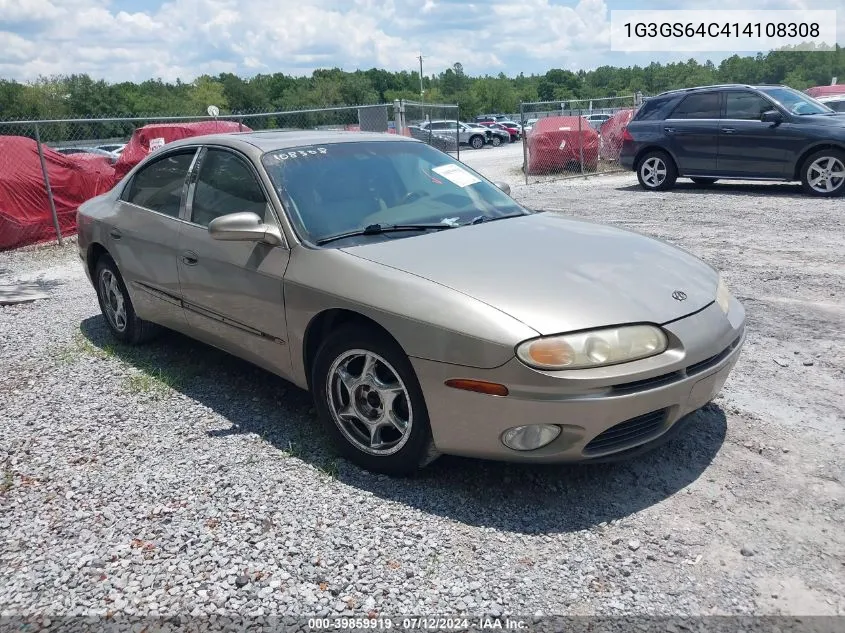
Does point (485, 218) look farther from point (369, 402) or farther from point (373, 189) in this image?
Answer: point (369, 402)

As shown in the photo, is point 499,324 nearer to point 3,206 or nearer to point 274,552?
point 274,552

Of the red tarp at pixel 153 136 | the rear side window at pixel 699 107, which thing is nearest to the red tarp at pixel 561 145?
the rear side window at pixel 699 107

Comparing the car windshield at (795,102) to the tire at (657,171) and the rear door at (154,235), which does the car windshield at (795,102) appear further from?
the rear door at (154,235)

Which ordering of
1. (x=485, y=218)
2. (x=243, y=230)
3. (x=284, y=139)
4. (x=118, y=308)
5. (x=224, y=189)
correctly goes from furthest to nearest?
(x=118, y=308)
(x=284, y=139)
(x=224, y=189)
(x=485, y=218)
(x=243, y=230)

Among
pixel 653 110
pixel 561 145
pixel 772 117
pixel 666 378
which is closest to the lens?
pixel 666 378

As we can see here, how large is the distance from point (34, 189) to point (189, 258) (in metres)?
7.75

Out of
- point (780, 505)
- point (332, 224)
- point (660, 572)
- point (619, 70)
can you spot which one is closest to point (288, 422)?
point (332, 224)

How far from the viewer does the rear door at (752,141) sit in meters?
11.1

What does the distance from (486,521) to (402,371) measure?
70 cm

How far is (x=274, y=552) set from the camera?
274 centimetres

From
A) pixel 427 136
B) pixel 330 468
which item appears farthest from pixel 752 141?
pixel 330 468

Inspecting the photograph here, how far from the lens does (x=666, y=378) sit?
9.25ft

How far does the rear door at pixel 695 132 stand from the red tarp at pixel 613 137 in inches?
223

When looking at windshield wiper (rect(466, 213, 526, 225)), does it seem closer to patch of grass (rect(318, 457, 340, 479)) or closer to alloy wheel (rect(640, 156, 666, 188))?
patch of grass (rect(318, 457, 340, 479))
